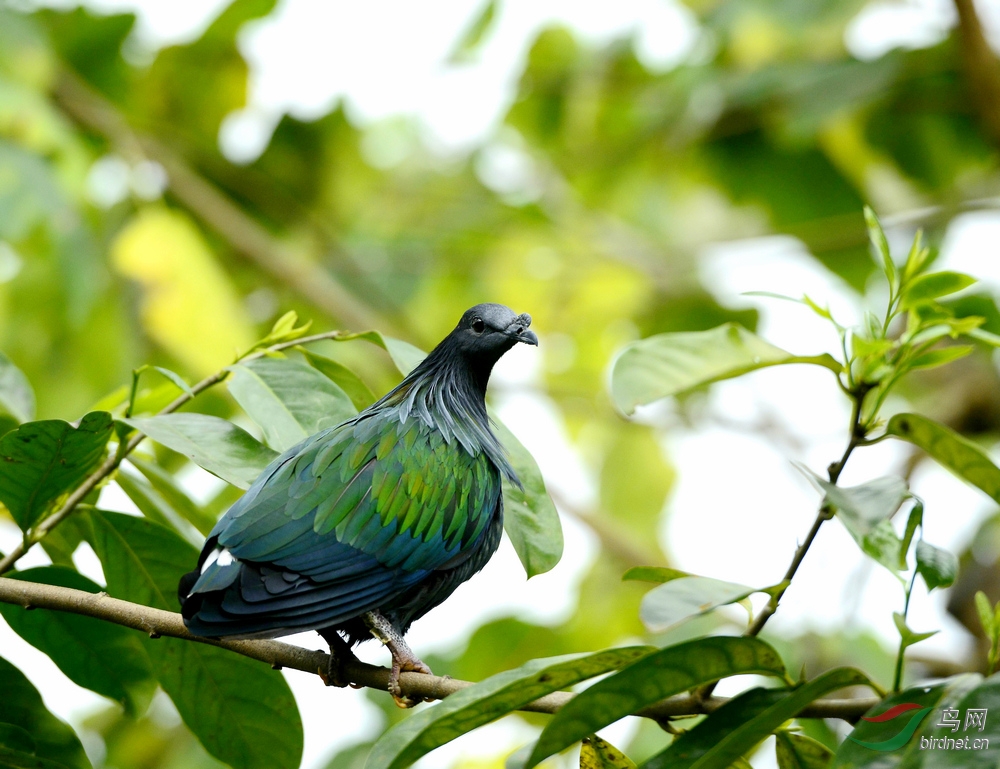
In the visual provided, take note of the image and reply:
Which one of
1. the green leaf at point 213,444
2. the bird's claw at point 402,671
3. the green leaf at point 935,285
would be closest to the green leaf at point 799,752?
the bird's claw at point 402,671

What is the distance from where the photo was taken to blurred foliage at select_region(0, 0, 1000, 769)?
4.73 m

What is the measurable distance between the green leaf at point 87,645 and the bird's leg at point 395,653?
1.75 ft

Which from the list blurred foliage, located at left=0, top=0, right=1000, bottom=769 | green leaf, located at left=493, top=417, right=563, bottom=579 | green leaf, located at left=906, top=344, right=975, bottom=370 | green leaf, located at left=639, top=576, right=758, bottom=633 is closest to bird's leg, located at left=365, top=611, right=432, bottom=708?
green leaf, located at left=493, top=417, right=563, bottom=579

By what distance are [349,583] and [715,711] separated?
2.73ft

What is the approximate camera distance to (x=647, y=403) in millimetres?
2316

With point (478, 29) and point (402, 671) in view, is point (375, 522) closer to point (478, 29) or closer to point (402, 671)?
point (402, 671)

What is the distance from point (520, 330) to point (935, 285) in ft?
3.16

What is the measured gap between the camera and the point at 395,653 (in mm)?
2387

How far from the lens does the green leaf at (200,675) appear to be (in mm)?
2391

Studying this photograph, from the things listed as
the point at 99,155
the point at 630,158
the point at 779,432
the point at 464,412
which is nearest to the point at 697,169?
the point at 630,158

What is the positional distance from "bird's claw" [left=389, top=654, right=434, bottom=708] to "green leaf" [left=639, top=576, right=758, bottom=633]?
2.37ft

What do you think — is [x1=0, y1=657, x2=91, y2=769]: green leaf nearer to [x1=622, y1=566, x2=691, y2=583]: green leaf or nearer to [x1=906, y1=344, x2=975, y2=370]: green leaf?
[x1=622, y1=566, x2=691, y2=583]: green leaf

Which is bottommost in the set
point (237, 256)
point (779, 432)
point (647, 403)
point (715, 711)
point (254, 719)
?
point (715, 711)

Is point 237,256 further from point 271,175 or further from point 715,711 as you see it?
point 715,711
